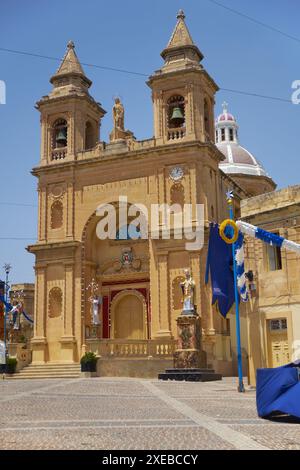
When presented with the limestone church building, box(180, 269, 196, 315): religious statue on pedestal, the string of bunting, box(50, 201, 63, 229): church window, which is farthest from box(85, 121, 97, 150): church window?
the string of bunting

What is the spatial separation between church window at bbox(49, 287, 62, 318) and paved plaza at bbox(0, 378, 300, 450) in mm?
18997

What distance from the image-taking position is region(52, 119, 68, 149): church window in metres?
40.8

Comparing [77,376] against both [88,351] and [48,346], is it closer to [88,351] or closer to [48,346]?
[88,351]

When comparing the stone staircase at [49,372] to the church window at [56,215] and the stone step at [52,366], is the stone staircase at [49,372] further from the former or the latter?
the church window at [56,215]

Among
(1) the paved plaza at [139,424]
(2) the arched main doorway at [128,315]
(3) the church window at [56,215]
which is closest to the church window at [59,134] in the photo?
(3) the church window at [56,215]

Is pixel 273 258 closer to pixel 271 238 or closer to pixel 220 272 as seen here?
pixel 220 272

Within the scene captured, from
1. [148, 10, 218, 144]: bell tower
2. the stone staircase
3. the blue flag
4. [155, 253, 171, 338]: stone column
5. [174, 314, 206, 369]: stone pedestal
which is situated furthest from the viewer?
[148, 10, 218, 144]: bell tower

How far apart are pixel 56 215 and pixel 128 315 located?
798cm

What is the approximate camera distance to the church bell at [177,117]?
121 feet

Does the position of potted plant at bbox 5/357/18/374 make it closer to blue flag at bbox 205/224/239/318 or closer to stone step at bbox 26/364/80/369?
stone step at bbox 26/364/80/369

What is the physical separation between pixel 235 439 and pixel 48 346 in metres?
28.9

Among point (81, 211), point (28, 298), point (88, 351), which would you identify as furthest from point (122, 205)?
point (28, 298)

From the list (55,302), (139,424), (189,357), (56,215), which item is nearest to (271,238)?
(139,424)

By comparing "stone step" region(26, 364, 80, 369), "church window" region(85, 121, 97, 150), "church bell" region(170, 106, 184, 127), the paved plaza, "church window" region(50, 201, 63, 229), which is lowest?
the paved plaza
